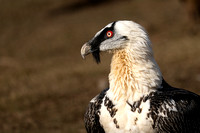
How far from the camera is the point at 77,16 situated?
37.2 meters

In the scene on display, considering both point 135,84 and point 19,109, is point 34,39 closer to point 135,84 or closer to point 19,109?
point 19,109

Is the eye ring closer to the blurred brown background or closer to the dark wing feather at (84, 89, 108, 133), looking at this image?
the dark wing feather at (84, 89, 108, 133)

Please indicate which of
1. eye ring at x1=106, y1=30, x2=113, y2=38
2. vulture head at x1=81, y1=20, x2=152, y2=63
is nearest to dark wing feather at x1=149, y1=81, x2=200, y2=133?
vulture head at x1=81, y1=20, x2=152, y2=63

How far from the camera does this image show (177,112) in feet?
18.4

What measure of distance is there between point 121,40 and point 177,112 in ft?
4.33

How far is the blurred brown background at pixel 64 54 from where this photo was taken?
12749 mm

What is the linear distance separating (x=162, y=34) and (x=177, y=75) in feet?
39.9

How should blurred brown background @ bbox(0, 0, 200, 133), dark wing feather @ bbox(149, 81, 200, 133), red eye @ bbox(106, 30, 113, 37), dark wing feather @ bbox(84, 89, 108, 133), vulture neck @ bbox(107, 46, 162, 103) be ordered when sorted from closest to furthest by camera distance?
1. dark wing feather @ bbox(149, 81, 200, 133)
2. vulture neck @ bbox(107, 46, 162, 103)
3. dark wing feather @ bbox(84, 89, 108, 133)
4. red eye @ bbox(106, 30, 113, 37)
5. blurred brown background @ bbox(0, 0, 200, 133)

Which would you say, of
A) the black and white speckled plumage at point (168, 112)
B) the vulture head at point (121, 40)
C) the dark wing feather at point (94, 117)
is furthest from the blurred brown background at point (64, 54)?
the vulture head at point (121, 40)

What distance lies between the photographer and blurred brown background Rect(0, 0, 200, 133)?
12749 mm

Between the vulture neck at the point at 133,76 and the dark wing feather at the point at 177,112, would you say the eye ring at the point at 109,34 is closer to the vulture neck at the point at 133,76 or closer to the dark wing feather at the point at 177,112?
the vulture neck at the point at 133,76

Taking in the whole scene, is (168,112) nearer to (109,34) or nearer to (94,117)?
(94,117)

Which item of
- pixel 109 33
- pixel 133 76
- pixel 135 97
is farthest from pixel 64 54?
pixel 135 97

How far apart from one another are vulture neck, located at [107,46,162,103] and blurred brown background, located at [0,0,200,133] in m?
4.16
